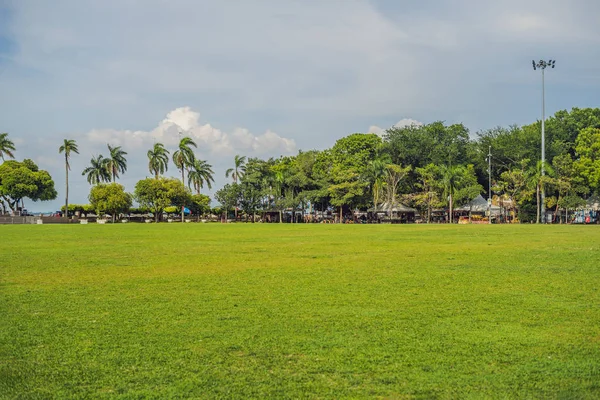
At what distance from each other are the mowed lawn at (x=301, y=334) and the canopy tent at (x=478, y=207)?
66.0 meters

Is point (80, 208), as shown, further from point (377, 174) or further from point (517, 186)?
point (517, 186)

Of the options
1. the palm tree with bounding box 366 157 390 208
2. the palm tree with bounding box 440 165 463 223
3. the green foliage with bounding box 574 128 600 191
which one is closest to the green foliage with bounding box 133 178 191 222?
the palm tree with bounding box 366 157 390 208

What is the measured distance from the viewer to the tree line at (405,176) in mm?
67375

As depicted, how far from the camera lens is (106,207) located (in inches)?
3014

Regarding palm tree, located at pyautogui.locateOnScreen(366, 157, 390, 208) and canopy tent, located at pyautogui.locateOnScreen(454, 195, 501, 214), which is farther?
canopy tent, located at pyautogui.locateOnScreen(454, 195, 501, 214)

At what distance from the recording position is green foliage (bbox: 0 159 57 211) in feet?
253

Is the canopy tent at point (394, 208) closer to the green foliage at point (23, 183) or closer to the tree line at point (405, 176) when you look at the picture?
the tree line at point (405, 176)

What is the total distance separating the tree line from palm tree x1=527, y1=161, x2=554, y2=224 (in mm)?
137

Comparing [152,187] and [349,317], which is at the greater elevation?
[152,187]

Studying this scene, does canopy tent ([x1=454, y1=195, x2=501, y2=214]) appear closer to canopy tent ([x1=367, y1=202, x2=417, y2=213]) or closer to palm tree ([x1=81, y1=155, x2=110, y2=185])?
canopy tent ([x1=367, y1=202, x2=417, y2=213])

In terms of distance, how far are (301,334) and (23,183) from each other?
81880 millimetres

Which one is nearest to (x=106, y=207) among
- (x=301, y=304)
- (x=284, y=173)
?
(x=284, y=173)

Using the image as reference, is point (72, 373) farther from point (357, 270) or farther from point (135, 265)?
point (135, 265)

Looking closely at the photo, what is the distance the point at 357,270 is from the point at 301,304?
4912mm
